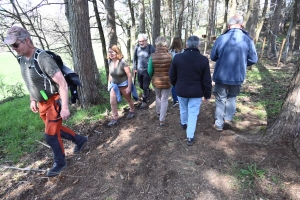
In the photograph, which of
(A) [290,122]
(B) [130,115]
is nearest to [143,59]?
(B) [130,115]

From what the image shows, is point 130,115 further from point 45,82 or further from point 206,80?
point 45,82

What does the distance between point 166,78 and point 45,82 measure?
7.36 ft

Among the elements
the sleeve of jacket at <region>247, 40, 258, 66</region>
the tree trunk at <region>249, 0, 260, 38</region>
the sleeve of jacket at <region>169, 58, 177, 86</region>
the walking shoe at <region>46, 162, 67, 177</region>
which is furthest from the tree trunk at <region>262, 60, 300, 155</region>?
the tree trunk at <region>249, 0, 260, 38</region>

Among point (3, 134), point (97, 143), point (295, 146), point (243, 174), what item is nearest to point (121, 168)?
point (97, 143)

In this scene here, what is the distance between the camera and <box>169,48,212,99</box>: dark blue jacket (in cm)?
312

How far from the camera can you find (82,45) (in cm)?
480

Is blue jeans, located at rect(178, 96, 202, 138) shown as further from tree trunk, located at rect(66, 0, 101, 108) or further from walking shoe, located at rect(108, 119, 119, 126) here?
tree trunk, located at rect(66, 0, 101, 108)

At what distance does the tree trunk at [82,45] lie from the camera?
457cm

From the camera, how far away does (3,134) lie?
496 centimetres

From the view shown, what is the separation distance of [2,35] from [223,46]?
32.3 feet

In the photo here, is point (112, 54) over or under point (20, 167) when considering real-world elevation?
over

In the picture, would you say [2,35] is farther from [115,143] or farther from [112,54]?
[115,143]

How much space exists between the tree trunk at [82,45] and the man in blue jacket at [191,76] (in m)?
2.56

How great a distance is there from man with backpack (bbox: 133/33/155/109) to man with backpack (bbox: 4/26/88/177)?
2.84 meters
